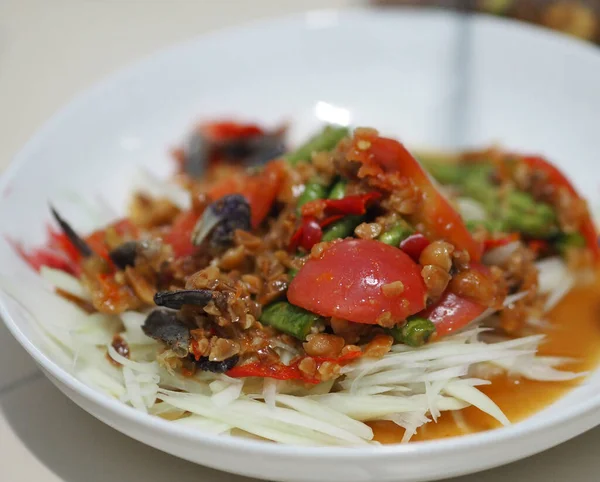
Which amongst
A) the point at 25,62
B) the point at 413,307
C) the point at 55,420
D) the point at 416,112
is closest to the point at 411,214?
the point at 413,307

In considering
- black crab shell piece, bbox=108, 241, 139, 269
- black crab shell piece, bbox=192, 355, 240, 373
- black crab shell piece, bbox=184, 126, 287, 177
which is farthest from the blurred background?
A: black crab shell piece, bbox=192, 355, 240, 373

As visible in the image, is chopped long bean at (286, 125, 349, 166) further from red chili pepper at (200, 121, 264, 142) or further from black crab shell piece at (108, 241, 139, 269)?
red chili pepper at (200, 121, 264, 142)

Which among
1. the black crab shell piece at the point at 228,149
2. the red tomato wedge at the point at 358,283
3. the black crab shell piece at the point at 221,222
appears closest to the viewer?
the red tomato wedge at the point at 358,283

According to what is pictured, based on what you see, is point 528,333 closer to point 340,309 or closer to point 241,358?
point 340,309

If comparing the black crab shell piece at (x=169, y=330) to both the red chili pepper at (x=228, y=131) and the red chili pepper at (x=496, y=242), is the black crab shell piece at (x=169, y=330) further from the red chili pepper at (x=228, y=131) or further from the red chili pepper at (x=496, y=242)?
the red chili pepper at (x=228, y=131)

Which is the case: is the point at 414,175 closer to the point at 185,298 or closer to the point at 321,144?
the point at 321,144

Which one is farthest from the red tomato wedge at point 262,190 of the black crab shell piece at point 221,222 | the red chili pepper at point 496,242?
the red chili pepper at point 496,242
